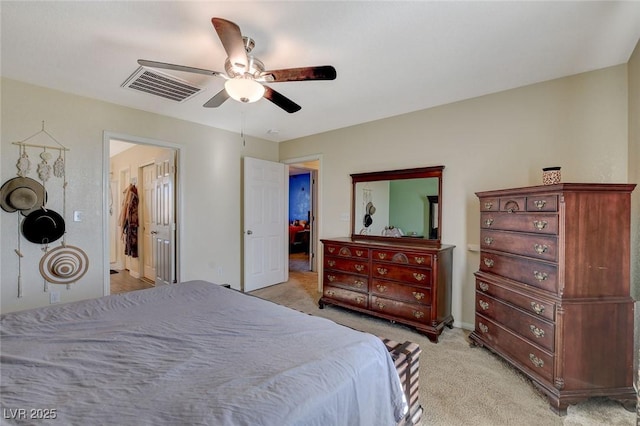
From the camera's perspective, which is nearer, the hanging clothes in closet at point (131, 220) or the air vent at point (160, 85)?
the air vent at point (160, 85)

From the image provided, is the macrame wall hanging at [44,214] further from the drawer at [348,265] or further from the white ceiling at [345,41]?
the drawer at [348,265]

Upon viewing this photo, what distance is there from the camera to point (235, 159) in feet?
14.4

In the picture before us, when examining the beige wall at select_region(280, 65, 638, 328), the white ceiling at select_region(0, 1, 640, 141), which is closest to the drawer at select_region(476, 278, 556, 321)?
the beige wall at select_region(280, 65, 638, 328)

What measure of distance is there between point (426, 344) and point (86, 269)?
3578 mm

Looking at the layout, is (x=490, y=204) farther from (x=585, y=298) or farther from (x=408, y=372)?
(x=408, y=372)

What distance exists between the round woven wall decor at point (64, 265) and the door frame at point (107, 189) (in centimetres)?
20

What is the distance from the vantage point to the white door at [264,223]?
4402 millimetres

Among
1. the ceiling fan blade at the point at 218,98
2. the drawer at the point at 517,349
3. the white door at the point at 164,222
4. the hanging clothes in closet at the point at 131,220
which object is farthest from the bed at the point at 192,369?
the hanging clothes in closet at the point at 131,220

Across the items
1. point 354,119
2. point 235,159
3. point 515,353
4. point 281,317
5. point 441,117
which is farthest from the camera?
point 235,159

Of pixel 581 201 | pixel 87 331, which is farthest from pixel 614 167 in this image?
pixel 87 331

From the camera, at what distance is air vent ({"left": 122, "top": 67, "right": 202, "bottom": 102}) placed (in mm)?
2510

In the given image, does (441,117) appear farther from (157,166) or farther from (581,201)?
(157,166)

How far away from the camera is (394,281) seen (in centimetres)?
304

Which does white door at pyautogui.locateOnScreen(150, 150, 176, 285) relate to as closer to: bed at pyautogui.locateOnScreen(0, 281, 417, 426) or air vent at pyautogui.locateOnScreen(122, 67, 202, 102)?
air vent at pyautogui.locateOnScreen(122, 67, 202, 102)
